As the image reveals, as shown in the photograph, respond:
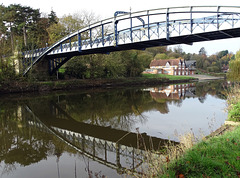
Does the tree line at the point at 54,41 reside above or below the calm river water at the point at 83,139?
above

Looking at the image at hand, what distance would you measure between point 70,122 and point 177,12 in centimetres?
1051

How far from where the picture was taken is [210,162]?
3996mm

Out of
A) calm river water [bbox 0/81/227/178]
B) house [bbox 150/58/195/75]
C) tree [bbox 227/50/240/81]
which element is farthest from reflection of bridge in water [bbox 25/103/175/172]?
house [bbox 150/58/195/75]

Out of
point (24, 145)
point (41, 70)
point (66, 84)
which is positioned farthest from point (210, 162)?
point (41, 70)

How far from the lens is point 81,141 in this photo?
805 centimetres

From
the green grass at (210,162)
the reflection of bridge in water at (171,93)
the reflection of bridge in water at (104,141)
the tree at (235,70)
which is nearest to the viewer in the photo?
the green grass at (210,162)

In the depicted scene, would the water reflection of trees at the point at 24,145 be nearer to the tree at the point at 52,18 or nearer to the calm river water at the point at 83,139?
the calm river water at the point at 83,139

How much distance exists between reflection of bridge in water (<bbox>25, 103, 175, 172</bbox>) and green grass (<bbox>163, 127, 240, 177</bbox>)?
0.87 metres

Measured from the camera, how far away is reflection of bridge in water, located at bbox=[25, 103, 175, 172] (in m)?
6.18

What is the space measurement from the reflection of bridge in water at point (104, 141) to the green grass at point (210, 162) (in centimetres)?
87

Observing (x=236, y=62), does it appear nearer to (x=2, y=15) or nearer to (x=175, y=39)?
(x=175, y=39)

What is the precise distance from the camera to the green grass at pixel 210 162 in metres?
3.73

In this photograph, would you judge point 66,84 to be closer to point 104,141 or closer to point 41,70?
point 41,70

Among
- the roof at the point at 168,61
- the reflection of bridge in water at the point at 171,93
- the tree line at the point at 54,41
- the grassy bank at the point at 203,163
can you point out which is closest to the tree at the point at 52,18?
the tree line at the point at 54,41
